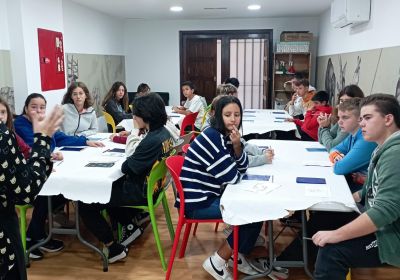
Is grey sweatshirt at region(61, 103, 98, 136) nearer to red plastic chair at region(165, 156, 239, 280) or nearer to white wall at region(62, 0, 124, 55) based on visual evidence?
red plastic chair at region(165, 156, 239, 280)

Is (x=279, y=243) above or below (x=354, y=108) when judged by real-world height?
below

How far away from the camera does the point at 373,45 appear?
13.3 feet

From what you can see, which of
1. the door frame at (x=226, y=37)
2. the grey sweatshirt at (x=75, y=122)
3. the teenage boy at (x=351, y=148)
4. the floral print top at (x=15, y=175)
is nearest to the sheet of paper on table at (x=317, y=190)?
the teenage boy at (x=351, y=148)

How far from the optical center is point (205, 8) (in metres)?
6.65

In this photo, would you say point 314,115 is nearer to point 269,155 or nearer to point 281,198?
point 269,155

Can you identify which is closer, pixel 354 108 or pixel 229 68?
pixel 354 108

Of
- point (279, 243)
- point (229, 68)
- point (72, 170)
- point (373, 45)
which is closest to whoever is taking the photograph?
point (72, 170)

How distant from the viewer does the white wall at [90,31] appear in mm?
5820

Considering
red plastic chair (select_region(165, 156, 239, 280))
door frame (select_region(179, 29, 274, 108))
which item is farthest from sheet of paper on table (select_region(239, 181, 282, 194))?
door frame (select_region(179, 29, 274, 108))

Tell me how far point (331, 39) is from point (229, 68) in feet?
8.37

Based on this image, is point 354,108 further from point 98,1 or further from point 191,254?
point 98,1

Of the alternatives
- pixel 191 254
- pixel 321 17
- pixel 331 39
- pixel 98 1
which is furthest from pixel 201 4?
pixel 191 254

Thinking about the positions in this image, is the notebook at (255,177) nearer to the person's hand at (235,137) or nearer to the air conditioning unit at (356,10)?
the person's hand at (235,137)

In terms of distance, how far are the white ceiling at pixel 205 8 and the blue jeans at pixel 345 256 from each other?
487 cm
